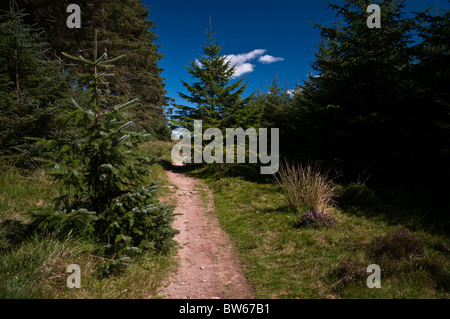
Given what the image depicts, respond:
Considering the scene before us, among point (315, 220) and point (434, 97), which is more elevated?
point (434, 97)

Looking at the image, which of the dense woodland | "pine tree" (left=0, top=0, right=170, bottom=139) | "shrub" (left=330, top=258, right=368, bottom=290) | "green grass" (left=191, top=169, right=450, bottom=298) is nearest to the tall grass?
"green grass" (left=191, top=169, right=450, bottom=298)

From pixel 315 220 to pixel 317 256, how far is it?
1.39 metres

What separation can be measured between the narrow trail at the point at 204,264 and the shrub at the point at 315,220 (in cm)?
Result: 218

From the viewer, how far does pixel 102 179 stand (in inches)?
135

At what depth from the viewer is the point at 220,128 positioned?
12.9m

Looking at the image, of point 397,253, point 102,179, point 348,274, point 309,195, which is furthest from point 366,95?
point 102,179

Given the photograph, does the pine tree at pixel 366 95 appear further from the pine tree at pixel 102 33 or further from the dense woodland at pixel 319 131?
the pine tree at pixel 102 33

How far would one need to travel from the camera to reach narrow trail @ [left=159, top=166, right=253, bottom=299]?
149 inches

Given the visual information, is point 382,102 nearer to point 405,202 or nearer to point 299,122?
point 405,202

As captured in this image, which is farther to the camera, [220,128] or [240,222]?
[220,128]

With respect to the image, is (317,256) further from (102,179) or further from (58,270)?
(58,270)
